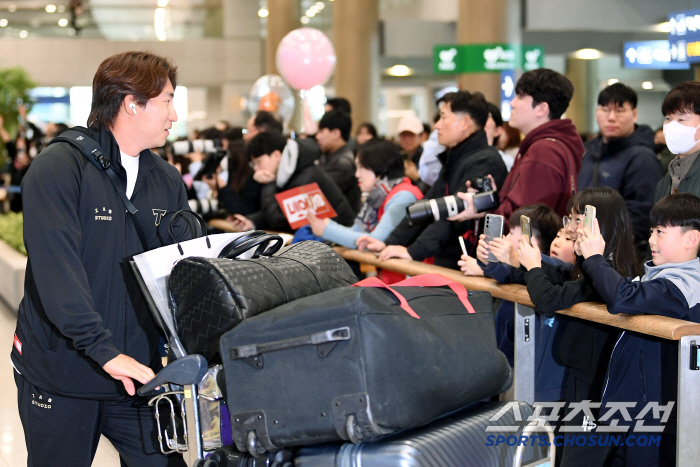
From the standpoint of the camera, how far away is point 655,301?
2344mm

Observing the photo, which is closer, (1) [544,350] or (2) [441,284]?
(2) [441,284]

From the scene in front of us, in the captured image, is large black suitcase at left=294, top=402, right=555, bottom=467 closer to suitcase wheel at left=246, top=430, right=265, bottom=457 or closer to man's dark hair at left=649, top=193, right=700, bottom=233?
suitcase wheel at left=246, top=430, right=265, bottom=457

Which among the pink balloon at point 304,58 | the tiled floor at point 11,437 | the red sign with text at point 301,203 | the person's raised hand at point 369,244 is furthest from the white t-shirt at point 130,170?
the pink balloon at point 304,58

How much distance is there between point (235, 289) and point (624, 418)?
1590 mm

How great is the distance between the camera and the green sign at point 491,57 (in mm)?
12523

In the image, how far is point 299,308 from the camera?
153 cm

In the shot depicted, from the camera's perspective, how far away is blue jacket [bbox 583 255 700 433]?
2357 millimetres

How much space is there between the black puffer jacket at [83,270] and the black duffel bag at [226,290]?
259mm

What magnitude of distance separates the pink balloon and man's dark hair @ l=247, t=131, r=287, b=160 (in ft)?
12.1

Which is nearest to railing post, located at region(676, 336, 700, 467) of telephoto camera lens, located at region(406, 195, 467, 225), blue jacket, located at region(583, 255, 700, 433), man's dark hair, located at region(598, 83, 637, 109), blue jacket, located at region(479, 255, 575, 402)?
blue jacket, located at region(583, 255, 700, 433)

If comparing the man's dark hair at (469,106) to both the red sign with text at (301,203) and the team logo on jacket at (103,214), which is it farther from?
the team logo on jacket at (103,214)

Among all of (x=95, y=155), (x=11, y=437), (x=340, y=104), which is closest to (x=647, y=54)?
(x=340, y=104)

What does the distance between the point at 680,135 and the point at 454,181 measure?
1.12 m

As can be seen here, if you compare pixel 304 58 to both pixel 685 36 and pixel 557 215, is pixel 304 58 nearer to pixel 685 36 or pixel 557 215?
pixel 685 36
